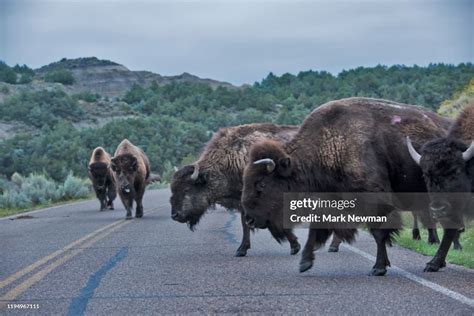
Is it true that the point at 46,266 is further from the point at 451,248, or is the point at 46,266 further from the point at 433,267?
the point at 451,248

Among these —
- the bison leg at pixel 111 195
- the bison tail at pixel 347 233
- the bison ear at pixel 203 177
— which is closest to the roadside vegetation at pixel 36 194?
the bison leg at pixel 111 195

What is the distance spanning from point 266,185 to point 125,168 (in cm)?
1106

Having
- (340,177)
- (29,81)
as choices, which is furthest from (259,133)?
(29,81)

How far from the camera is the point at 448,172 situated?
28.4 feet

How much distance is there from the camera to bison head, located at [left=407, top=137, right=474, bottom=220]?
859 cm

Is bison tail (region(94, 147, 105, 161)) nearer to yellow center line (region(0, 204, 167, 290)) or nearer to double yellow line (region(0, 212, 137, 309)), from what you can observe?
yellow center line (region(0, 204, 167, 290))

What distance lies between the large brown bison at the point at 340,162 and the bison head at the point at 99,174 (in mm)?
A: 14086

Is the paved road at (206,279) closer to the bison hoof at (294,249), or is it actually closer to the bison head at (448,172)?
the bison hoof at (294,249)

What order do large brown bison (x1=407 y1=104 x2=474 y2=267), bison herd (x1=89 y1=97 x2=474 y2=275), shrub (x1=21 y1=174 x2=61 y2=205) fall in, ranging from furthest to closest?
shrub (x1=21 y1=174 x2=61 y2=205) → bison herd (x1=89 y1=97 x2=474 y2=275) → large brown bison (x1=407 y1=104 x2=474 y2=267)

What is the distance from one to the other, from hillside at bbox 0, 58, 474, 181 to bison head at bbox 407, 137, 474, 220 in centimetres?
2865

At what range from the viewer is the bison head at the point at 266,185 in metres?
9.65

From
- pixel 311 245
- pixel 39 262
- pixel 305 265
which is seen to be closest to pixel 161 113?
pixel 39 262

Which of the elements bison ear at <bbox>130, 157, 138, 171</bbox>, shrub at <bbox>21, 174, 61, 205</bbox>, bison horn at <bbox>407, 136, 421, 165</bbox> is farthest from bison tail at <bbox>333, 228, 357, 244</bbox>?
shrub at <bbox>21, 174, 61, 205</bbox>

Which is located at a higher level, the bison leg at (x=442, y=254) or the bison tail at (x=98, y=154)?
the bison tail at (x=98, y=154)
